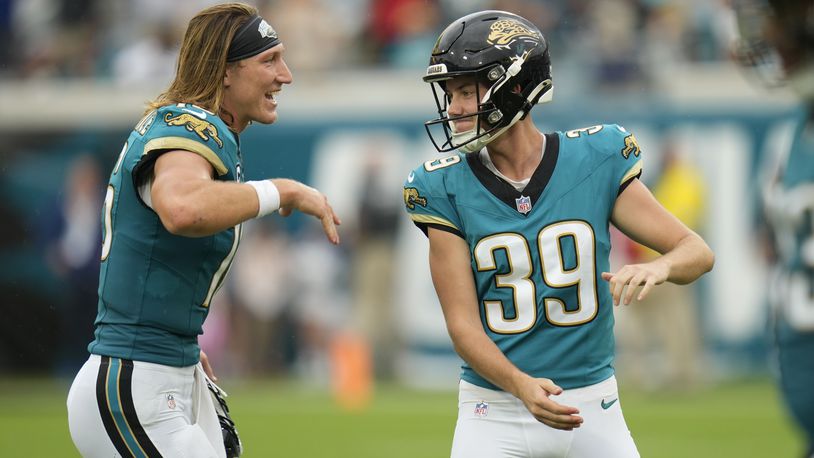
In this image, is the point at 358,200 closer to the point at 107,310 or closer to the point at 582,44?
the point at 582,44

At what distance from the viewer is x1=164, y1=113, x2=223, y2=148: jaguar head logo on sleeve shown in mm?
3842

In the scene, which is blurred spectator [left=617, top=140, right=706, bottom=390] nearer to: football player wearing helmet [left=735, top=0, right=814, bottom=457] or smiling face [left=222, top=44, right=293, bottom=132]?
smiling face [left=222, top=44, right=293, bottom=132]

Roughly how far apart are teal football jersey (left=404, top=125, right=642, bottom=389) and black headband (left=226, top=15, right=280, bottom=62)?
744mm

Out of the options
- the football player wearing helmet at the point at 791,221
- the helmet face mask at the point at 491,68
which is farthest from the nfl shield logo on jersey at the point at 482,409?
the football player wearing helmet at the point at 791,221

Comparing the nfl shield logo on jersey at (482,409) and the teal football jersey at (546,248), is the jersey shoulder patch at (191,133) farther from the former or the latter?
the nfl shield logo on jersey at (482,409)

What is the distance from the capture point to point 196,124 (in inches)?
152

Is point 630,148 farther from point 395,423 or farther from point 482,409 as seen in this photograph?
point 395,423

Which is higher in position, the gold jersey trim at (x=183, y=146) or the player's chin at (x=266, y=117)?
the player's chin at (x=266, y=117)

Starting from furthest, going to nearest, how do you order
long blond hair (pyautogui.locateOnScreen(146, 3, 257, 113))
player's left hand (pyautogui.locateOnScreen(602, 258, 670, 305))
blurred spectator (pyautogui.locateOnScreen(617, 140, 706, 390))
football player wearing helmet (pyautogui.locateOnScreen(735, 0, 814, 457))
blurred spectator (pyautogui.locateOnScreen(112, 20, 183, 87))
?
blurred spectator (pyautogui.locateOnScreen(112, 20, 183, 87)) → blurred spectator (pyautogui.locateOnScreen(617, 140, 706, 390)) → long blond hair (pyautogui.locateOnScreen(146, 3, 257, 113)) → player's left hand (pyautogui.locateOnScreen(602, 258, 670, 305)) → football player wearing helmet (pyautogui.locateOnScreen(735, 0, 814, 457))

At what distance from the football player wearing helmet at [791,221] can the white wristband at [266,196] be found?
1.50 metres

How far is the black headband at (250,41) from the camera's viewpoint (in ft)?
13.9

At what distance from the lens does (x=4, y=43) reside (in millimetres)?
14492

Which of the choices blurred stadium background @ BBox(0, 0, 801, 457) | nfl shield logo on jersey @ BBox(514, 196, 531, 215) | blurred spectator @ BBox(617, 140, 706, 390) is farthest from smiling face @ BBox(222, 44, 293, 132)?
blurred spectator @ BBox(617, 140, 706, 390)

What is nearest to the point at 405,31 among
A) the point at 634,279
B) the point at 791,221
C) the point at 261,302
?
the point at 261,302
